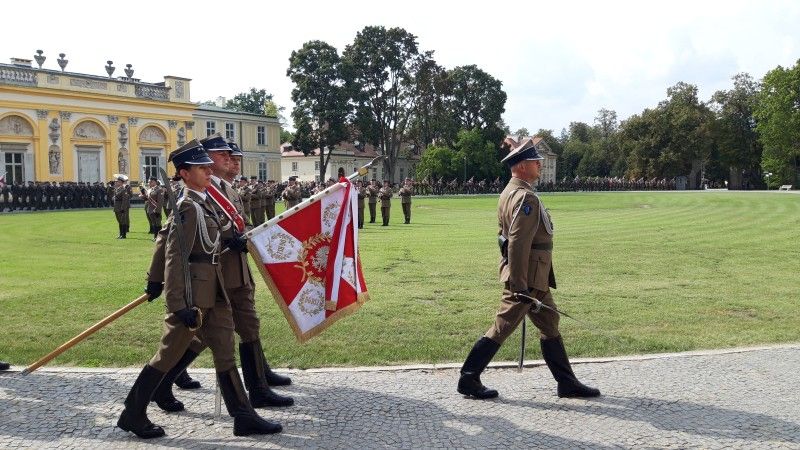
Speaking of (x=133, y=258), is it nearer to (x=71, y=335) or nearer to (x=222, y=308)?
(x=71, y=335)

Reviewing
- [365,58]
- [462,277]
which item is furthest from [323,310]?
[365,58]

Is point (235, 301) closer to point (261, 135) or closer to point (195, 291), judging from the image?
point (195, 291)

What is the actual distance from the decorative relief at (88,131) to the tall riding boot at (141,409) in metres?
46.0

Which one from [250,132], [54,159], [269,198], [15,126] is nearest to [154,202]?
[269,198]

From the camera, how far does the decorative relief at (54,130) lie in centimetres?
4428

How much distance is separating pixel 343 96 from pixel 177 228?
59.9 meters

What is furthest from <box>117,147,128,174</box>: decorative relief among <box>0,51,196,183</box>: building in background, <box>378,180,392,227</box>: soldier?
<box>378,180,392,227</box>: soldier

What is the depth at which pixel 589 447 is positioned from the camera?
4664 mm

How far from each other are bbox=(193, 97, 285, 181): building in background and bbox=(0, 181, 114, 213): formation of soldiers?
17842 mm

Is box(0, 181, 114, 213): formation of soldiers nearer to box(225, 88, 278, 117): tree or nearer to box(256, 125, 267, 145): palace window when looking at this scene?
box(256, 125, 267, 145): palace window

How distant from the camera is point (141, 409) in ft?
16.1

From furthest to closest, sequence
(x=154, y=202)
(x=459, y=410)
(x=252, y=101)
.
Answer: (x=252, y=101), (x=154, y=202), (x=459, y=410)

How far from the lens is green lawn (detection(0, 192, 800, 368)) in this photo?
289 inches

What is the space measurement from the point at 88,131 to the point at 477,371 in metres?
47.4
